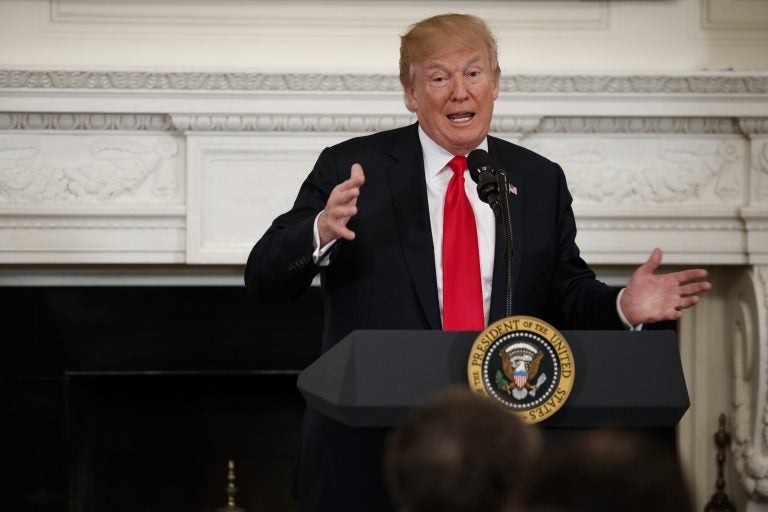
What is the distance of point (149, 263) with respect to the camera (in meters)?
3.65

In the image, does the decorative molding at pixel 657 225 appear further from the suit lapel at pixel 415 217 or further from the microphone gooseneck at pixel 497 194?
the microphone gooseneck at pixel 497 194

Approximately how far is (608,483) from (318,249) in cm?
116

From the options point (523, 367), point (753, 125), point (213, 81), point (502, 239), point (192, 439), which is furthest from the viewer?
point (192, 439)

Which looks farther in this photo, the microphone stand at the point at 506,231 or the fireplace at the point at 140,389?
the fireplace at the point at 140,389

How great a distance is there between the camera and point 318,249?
1.97 meters

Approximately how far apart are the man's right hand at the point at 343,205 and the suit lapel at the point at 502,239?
9.2 inches

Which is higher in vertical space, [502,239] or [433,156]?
[433,156]

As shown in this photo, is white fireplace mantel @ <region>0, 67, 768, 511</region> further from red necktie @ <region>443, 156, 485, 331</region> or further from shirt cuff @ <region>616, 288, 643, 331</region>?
shirt cuff @ <region>616, 288, 643, 331</region>

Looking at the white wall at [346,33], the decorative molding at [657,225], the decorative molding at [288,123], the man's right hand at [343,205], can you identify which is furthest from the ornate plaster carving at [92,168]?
the man's right hand at [343,205]

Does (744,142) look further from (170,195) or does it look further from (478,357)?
(478,357)

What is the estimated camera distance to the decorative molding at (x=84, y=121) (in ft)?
11.8

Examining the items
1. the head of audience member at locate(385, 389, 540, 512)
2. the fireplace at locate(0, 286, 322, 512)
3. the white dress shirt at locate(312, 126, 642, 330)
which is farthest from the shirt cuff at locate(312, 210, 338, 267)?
the fireplace at locate(0, 286, 322, 512)

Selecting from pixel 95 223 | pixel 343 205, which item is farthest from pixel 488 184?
pixel 95 223

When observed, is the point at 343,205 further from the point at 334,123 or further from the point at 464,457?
the point at 334,123
